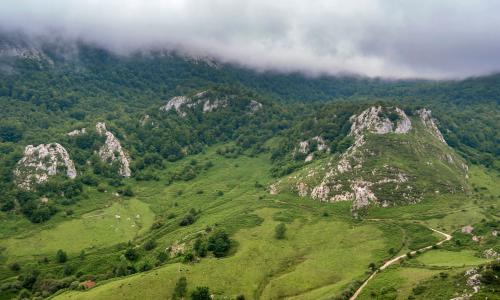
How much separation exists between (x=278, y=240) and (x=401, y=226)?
5763cm

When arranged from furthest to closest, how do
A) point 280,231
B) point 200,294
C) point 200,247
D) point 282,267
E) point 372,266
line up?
1. point 280,231
2. point 200,247
3. point 282,267
4. point 372,266
5. point 200,294

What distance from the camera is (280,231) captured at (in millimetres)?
Result: 192875

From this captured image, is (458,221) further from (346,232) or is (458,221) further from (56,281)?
(56,281)

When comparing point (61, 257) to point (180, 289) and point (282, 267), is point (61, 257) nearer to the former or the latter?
point (180, 289)

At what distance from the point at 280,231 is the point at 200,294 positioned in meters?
58.2

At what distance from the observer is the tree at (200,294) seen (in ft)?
475

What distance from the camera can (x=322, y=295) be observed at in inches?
5610

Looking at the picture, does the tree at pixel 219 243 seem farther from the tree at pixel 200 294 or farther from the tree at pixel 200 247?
the tree at pixel 200 294

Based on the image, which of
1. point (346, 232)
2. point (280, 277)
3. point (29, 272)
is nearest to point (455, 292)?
point (280, 277)

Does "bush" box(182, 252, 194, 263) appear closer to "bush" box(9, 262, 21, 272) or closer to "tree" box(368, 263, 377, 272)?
"tree" box(368, 263, 377, 272)

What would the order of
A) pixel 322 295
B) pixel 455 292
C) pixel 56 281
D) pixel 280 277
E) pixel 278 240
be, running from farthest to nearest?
1. pixel 278 240
2. pixel 56 281
3. pixel 280 277
4. pixel 322 295
5. pixel 455 292

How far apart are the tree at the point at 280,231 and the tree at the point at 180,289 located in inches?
2065

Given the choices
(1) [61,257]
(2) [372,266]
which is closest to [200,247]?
(1) [61,257]

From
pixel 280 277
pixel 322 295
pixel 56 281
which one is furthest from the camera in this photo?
pixel 56 281
